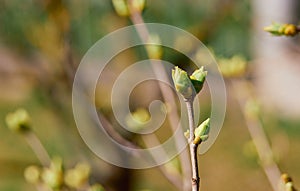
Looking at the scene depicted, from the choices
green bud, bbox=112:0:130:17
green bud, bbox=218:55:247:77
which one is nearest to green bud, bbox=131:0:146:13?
green bud, bbox=112:0:130:17

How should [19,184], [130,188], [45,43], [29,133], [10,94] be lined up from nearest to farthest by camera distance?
[29,133] < [45,43] < [130,188] < [19,184] < [10,94]

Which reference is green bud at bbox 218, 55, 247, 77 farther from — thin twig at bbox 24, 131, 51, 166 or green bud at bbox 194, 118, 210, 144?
green bud at bbox 194, 118, 210, 144

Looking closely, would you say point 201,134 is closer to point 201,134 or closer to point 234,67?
point 201,134

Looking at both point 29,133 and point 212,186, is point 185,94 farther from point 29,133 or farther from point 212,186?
point 212,186

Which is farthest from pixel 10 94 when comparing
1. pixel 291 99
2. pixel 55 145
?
pixel 291 99

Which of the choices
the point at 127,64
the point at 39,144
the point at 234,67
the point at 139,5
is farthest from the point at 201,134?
the point at 127,64

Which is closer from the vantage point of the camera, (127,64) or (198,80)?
(198,80)

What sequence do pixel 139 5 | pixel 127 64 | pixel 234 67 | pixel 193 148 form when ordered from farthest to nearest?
1. pixel 127 64
2. pixel 234 67
3. pixel 139 5
4. pixel 193 148
